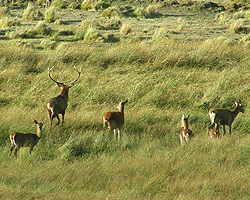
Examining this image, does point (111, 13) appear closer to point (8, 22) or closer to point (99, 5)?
point (99, 5)

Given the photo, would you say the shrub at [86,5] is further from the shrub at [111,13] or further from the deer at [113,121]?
the deer at [113,121]

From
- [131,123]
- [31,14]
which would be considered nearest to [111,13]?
[31,14]

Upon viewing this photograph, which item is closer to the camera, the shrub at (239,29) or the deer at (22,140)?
the deer at (22,140)

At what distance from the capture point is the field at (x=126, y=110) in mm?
6520

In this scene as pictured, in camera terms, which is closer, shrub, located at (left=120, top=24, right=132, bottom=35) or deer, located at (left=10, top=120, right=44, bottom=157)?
deer, located at (left=10, top=120, right=44, bottom=157)

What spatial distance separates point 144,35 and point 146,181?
47.1 feet

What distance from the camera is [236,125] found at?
386 inches

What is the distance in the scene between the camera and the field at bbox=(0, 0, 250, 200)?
6520mm

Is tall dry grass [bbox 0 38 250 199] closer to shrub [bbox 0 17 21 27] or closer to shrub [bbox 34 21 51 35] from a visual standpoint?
shrub [bbox 34 21 51 35]

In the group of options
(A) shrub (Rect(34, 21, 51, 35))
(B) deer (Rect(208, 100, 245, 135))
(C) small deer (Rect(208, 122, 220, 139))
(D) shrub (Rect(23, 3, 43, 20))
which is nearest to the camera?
(C) small deer (Rect(208, 122, 220, 139))

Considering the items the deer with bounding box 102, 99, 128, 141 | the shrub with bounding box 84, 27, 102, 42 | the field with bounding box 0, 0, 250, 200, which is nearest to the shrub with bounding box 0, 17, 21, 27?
the field with bounding box 0, 0, 250, 200

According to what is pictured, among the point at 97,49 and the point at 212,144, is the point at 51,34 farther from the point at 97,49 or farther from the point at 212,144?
the point at 212,144

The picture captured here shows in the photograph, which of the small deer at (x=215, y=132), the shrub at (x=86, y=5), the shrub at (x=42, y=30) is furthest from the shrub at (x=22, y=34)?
the small deer at (x=215, y=132)

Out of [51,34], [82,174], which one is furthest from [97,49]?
[82,174]
